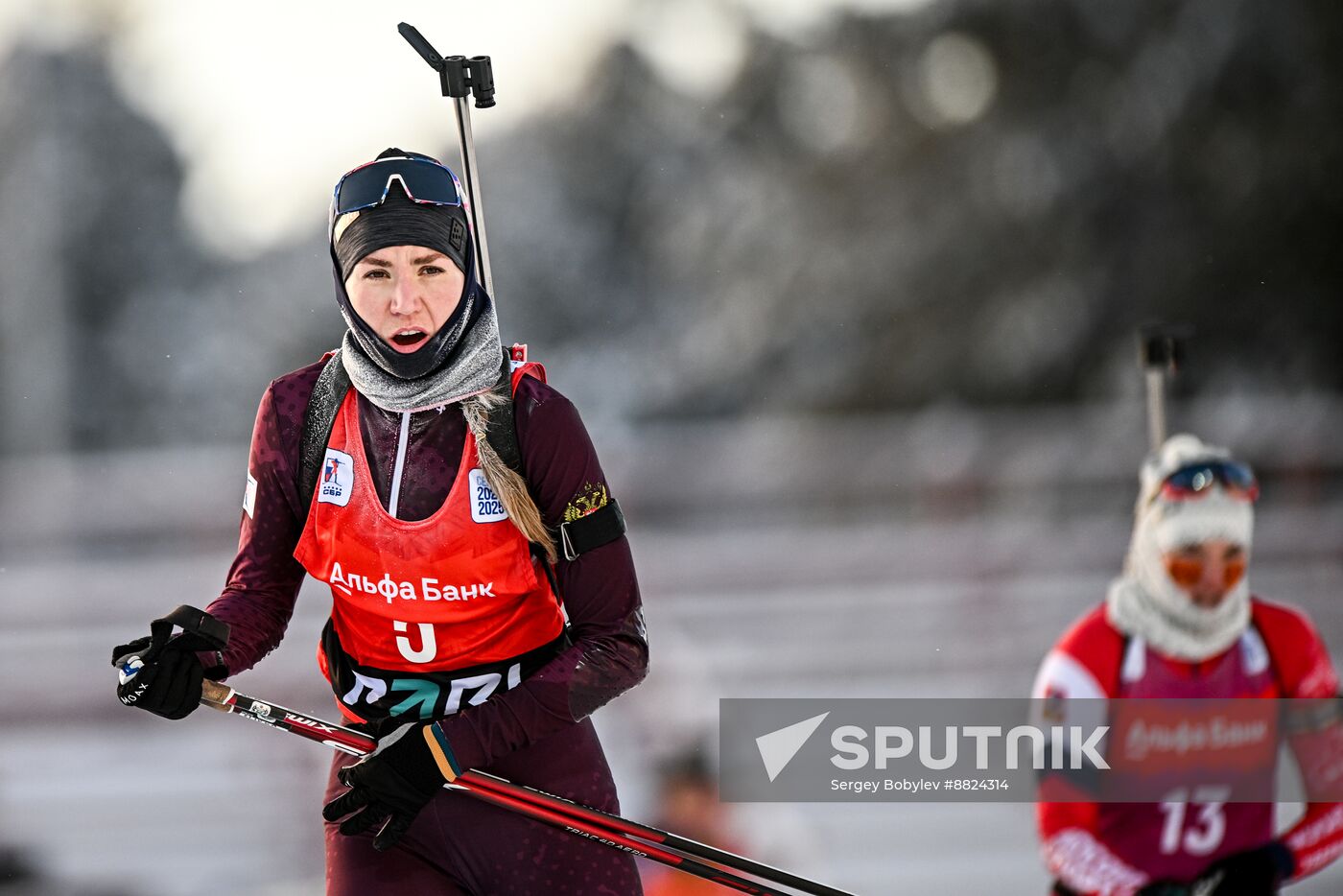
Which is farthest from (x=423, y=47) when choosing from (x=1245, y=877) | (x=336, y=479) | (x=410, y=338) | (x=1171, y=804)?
(x=1245, y=877)

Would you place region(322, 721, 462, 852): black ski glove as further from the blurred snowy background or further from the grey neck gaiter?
the blurred snowy background

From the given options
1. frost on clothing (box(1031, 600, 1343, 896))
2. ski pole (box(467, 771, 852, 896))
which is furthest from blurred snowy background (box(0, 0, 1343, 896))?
ski pole (box(467, 771, 852, 896))

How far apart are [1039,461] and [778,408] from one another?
1340 mm

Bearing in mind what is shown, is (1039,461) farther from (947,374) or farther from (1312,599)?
(1312,599)

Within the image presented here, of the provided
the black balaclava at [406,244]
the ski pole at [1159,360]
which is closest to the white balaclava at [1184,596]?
the ski pole at [1159,360]

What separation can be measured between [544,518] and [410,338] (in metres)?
0.27

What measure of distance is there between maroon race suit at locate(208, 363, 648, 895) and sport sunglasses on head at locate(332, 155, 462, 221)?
0.22 meters

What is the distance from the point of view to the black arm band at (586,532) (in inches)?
62.6

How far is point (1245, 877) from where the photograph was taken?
240 cm

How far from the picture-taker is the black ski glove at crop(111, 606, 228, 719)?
1.56 metres

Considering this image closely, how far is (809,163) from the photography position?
282 inches

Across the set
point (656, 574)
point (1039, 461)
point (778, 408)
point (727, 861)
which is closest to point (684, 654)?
point (656, 574)

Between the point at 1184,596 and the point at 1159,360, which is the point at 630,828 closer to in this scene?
Answer: the point at 1184,596

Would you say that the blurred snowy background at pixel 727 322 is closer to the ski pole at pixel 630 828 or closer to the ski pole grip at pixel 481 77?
the ski pole at pixel 630 828
